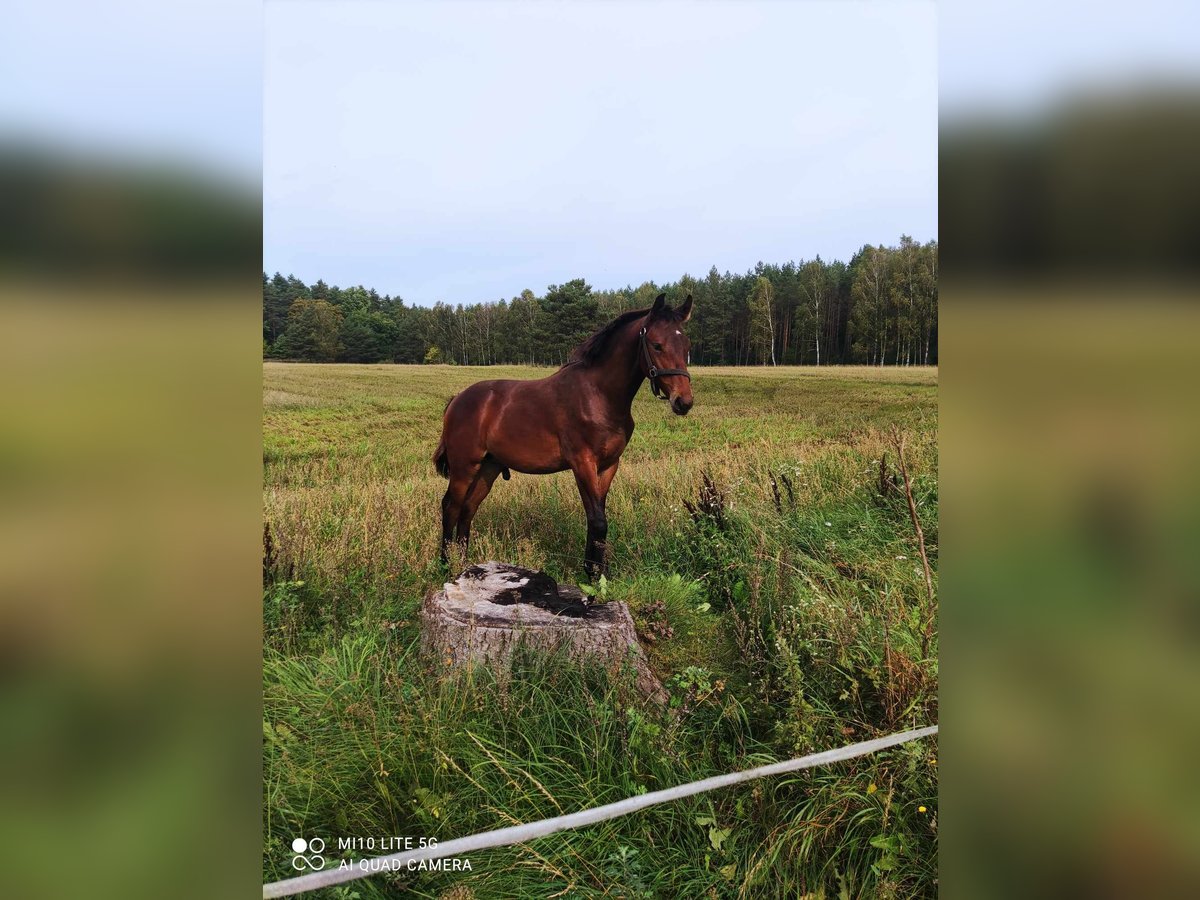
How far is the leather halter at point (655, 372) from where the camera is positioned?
268 cm

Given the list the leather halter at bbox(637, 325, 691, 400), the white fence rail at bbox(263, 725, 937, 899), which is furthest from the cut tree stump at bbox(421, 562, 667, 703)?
the leather halter at bbox(637, 325, 691, 400)

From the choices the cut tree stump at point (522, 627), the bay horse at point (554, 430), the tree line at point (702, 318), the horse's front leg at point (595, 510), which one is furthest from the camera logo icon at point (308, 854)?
the tree line at point (702, 318)

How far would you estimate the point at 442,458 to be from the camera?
301 cm

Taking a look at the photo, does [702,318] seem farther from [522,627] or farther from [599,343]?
[522,627]

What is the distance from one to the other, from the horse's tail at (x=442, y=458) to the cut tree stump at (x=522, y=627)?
61 centimetres

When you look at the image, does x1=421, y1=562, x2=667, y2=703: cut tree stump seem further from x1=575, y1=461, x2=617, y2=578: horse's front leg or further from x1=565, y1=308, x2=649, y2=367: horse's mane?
x1=565, y1=308, x2=649, y2=367: horse's mane

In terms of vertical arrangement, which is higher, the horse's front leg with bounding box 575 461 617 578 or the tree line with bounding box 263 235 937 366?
the tree line with bounding box 263 235 937 366

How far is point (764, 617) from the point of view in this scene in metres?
2.80

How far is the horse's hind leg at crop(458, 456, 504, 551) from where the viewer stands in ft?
9.93

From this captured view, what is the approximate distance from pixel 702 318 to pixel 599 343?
0.54 meters

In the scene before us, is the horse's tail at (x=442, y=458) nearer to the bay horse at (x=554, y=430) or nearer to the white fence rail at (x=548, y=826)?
the bay horse at (x=554, y=430)
